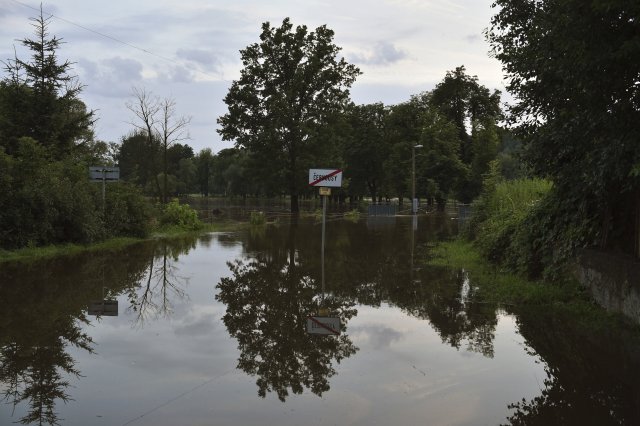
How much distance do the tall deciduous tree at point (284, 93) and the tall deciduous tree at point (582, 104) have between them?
37.2 m

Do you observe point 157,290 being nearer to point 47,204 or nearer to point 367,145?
point 47,204

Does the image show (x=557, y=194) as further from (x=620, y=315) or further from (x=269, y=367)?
(x=269, y=367)

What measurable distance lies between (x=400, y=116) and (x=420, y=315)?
6272cm

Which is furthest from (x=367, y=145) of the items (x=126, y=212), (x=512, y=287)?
(x=512, y=287)

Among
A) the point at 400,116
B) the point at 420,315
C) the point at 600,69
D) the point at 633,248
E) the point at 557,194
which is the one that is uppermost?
the point at 400,116

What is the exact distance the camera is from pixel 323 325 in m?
8.27

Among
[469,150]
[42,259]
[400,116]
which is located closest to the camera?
[42,259]

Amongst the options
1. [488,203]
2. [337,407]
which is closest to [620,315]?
[337,407]

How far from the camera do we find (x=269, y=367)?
627cm

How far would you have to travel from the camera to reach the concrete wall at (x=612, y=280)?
7.62 metres

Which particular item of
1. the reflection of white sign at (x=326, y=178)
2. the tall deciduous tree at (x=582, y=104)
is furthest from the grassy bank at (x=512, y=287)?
the reflection of white sign at (x=326, y=178)

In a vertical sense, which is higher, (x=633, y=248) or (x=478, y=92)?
(x=478, y=92)

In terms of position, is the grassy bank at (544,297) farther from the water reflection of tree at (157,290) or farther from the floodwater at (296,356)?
the water reflection of tree at (157,290)

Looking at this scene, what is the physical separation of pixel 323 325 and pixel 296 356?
1636 mm
